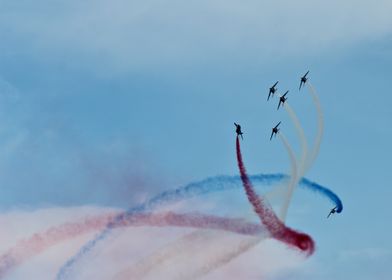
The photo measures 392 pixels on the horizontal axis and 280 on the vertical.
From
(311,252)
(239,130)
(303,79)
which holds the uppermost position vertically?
(303,79)

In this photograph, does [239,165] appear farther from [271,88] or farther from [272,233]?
[271,88]

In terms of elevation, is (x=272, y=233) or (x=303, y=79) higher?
(x=303, y=79)

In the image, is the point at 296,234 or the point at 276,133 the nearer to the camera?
the point at 296,234

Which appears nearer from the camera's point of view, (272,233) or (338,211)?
(272,233)

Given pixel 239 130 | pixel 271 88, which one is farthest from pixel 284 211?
pixel 271 88

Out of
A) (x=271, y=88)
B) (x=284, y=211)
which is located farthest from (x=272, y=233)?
(x=271, y=88)

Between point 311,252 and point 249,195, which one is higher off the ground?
point 249,195

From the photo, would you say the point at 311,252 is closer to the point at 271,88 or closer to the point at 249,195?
the point at 249,195

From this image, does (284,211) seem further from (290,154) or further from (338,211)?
(338,211)
